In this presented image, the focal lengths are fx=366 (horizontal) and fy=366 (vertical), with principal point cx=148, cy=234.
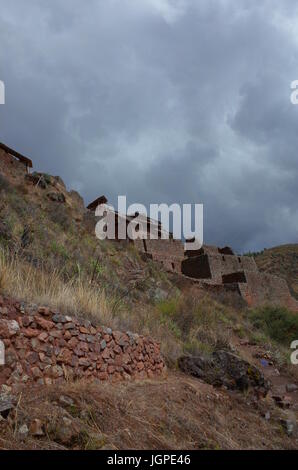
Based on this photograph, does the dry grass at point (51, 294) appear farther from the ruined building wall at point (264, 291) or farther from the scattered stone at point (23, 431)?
the ruined building wall at point (264, 291)

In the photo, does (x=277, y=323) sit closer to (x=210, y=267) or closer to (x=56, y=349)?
(x=210, y=267)

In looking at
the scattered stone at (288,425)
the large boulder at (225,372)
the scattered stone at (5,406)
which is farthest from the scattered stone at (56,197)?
the scattered stone at (5,406)

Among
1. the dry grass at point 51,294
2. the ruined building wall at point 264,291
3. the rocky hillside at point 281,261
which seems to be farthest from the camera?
the rocky hillside at point 281,261

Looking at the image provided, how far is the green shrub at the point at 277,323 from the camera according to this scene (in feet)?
52.2

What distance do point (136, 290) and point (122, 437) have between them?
9402mm

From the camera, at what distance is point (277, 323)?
1653 centimetres

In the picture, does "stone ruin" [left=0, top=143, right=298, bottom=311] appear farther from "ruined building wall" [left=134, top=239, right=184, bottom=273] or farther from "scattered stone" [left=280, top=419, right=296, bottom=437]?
"scattered stone" [left=280, top=419, right=296, bottom=437]

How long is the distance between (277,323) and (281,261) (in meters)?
40.7

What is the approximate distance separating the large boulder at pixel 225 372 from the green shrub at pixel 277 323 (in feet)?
29.3

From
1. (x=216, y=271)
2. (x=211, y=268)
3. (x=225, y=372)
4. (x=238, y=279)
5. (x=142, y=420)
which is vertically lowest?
(x=225, y=372)

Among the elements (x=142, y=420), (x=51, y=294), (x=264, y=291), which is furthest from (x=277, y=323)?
(x=142, y=420)

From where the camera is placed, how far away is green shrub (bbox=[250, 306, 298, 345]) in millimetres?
15910
